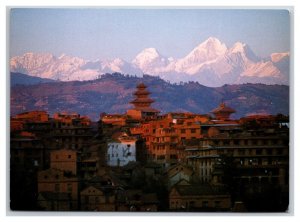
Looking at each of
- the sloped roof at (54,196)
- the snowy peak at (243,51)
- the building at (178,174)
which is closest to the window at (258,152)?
the building at (178,174)

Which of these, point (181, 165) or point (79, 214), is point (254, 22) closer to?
point (181, 165)

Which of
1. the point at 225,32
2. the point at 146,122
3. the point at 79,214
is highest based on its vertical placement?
the point at 225,32

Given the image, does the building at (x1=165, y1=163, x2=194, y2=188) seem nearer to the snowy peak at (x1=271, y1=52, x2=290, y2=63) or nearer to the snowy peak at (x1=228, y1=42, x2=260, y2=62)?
the snowy peak at (x1=228, y1=42, x2=260, y2=62)

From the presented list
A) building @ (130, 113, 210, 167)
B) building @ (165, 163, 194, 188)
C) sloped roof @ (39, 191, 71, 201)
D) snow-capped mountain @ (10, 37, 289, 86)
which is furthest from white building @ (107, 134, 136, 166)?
snow-capped mountain @ (10, 37, 289, 86)

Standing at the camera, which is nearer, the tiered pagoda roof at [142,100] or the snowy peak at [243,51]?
the snowy peak at [243,51]

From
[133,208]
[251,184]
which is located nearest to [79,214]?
[133,208]

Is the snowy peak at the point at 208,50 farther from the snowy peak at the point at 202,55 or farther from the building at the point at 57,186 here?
the building at the point at 57,186
